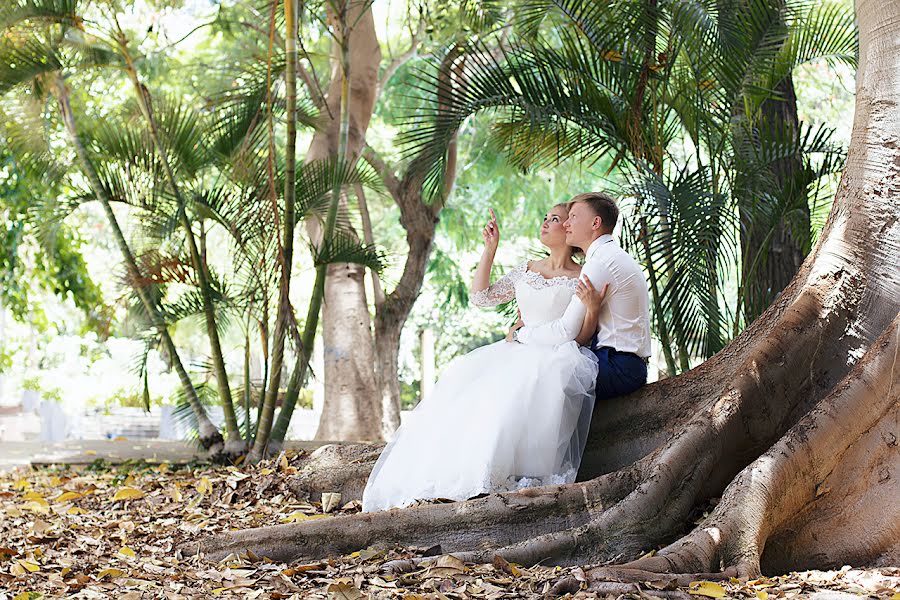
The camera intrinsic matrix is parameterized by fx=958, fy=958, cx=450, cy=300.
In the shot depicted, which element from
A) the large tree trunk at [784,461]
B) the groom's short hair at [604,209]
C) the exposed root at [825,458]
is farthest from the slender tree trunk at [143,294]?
the exposed root at [825,458]

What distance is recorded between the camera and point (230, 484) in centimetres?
560

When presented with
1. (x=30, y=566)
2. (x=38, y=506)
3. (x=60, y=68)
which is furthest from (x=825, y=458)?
(x=60, y=68)

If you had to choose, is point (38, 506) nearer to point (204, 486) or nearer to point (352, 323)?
point (204, 486)

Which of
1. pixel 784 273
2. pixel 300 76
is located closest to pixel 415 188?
pixel 300 76

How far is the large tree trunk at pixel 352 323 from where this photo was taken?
962 centimetres

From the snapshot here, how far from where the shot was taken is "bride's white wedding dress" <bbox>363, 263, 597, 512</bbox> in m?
4.25

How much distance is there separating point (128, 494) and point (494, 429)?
2577mm

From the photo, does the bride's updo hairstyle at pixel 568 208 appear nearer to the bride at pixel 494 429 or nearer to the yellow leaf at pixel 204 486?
the bride at pixel 494 429

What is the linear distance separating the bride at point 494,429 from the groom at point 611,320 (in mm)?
96

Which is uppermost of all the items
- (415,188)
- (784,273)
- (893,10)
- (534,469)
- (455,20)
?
(455,20)

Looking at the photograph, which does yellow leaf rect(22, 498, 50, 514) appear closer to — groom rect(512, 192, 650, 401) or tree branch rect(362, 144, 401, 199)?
groom rect(512, 192, 650, 401)

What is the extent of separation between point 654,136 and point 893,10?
1882 mm

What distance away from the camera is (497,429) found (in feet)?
14.0

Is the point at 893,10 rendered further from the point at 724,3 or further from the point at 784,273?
the point at 784,273
